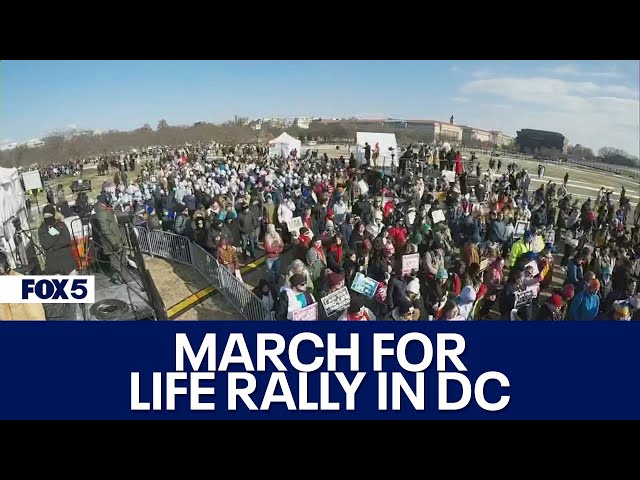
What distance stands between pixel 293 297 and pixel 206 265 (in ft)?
11.3

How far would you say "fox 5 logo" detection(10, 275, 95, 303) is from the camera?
19.8 feet

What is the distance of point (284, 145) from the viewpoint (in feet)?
42.5

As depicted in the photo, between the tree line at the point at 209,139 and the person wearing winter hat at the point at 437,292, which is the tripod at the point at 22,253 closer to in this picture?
the tree line at the point at 209,139

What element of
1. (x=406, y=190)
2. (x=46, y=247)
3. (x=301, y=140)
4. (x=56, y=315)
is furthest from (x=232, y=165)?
(x=56, y=315)

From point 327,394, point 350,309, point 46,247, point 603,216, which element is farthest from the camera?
point 603,216

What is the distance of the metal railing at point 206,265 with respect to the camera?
7.15 metres

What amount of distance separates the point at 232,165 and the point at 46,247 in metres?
7.80

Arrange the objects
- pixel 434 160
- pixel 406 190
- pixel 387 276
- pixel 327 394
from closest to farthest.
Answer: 1. pixel 327 394
2. pixel 387 276
3. pixel 406 190
4. pixel 434 160

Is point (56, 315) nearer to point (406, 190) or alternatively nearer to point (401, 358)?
point (401, 358)

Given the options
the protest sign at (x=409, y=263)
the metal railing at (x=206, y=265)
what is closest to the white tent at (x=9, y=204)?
the metal railing at (x=206, y=265)

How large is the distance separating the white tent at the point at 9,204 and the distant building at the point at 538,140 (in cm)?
1234

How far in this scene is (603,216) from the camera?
948 cm

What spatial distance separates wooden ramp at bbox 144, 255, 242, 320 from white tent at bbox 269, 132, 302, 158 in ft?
18.0

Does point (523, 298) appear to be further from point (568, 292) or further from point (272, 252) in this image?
point (272, 252)
